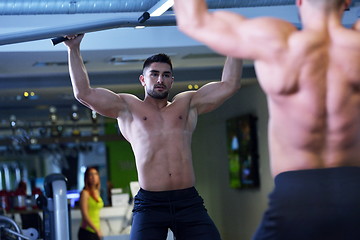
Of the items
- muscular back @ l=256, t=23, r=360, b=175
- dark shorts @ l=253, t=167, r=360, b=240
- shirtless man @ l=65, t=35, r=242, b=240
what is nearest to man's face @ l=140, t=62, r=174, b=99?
shirtless man @ l=65, t=35, r=242, b=240

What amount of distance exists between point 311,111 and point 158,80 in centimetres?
210

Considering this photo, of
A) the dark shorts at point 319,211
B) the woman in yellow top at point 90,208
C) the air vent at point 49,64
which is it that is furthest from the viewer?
the woman in yellow top at point 90,208

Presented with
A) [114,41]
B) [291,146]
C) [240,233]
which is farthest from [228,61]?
[240,233]

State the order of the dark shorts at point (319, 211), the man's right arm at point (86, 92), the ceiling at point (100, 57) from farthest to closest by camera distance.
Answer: the ceiling at point (100, 57)
the man's right arm at point (86, 92)
the dark shorts at point (319, 211)

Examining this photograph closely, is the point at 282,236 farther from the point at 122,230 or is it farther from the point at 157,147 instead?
the point at 122,230

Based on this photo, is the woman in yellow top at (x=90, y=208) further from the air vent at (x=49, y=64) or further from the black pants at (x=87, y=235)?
the air vent at (x=49, y=64)

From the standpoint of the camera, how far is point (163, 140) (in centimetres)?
414

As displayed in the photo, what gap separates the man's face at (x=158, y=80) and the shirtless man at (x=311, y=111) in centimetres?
195

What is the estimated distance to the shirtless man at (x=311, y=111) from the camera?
7.08 feet

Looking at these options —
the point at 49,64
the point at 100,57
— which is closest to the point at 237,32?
the point at 100,57

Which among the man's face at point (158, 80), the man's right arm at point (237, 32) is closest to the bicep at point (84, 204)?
the man's face at point (158, 80)

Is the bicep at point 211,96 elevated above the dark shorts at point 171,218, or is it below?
above

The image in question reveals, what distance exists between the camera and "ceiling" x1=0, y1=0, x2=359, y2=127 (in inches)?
270

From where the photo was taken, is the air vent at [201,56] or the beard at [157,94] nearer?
the beard at [157,94]
